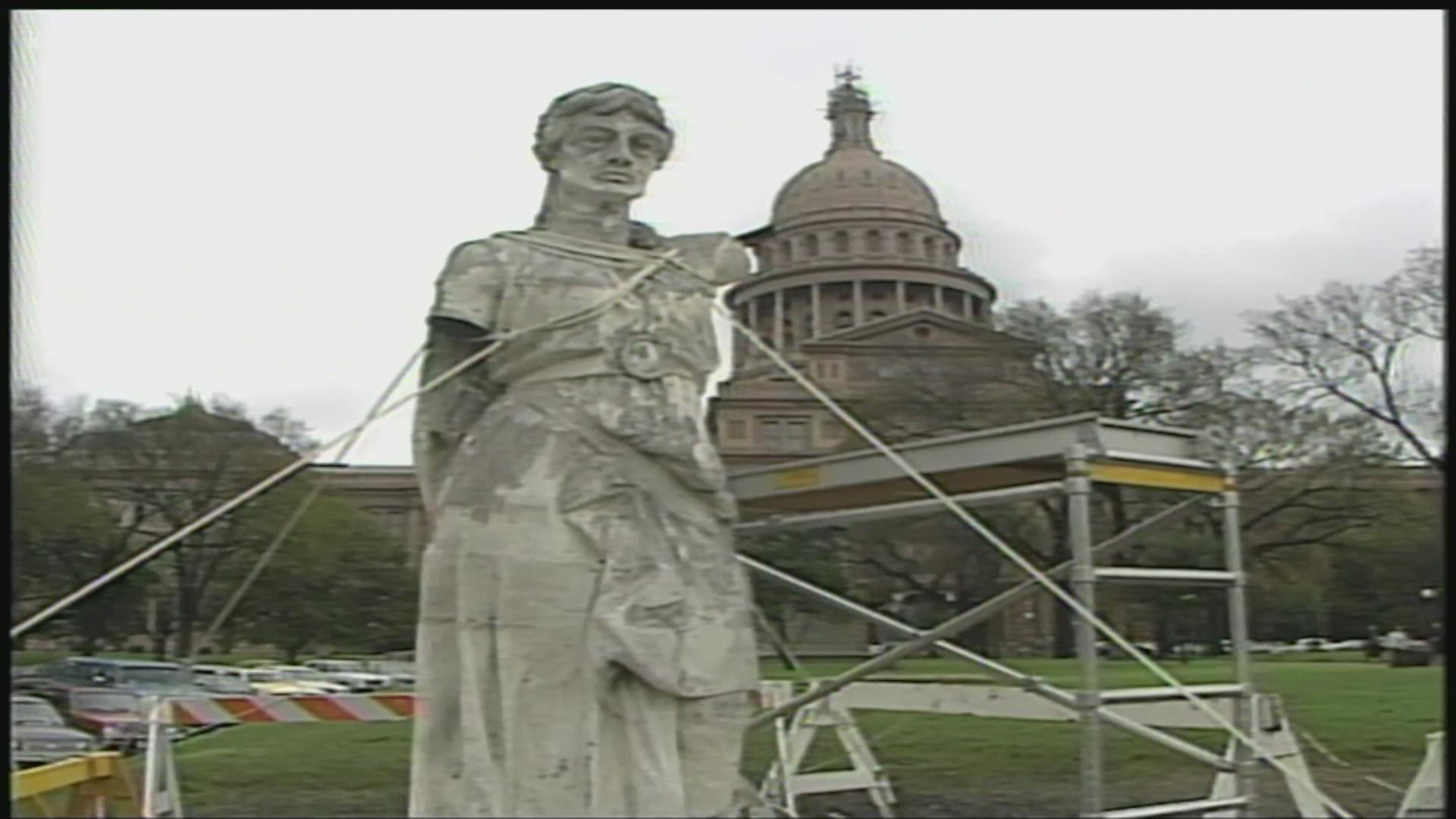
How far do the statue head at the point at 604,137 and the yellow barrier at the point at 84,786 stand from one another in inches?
153

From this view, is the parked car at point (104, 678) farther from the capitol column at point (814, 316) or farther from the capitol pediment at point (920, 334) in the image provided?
the capitol column at point (814, 316)

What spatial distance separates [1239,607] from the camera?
285 inches

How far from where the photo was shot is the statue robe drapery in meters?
5.78

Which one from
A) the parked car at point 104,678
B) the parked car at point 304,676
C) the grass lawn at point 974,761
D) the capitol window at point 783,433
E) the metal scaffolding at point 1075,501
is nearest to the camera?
the metal scaffolding at point 1075,501

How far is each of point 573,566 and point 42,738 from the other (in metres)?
10.4

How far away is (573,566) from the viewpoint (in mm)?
5840

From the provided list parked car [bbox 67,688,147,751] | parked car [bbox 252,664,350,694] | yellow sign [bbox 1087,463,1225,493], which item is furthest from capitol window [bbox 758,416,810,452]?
yellow sign [bbox 1087,463,1225,493]

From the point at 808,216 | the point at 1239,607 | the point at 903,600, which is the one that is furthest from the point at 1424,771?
the point at 808,216

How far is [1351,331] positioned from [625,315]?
21351mm

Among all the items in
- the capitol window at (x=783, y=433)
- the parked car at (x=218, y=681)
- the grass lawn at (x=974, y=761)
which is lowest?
the grass lawn at (x=974, y=761)

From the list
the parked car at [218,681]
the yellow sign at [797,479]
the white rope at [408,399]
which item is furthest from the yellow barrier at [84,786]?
the parked car at [218,681]

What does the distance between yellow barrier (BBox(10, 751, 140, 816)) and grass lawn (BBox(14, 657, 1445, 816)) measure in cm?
265

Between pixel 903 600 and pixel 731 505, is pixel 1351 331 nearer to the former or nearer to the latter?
pixel 903 600

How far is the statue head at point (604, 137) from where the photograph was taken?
→ 6250 mm
